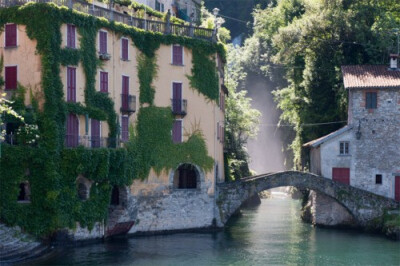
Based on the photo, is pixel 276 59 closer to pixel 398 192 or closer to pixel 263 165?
pixel 398 192

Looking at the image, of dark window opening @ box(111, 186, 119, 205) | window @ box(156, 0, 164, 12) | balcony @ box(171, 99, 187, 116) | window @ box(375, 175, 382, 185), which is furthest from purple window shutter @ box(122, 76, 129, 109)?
window @ box(156, 0, 164, 12)

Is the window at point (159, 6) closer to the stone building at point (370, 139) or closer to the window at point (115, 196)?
the stone building at point (370, 139)

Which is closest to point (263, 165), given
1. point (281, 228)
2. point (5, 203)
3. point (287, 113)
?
point (287, 113)

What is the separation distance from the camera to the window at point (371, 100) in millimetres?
60344

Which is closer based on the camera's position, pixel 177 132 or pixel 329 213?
pixel 177 132

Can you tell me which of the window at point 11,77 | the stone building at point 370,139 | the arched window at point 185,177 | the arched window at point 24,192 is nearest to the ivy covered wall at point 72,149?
the arched window at point 24,192

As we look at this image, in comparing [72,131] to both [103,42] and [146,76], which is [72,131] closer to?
[103,42]

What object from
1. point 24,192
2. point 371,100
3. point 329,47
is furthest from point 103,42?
point 329,47

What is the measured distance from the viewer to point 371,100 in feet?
198

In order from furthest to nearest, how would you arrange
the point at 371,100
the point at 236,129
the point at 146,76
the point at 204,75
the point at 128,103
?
the point at 236,129
the point at 371,100
the point at 204,75
the point at 146,76
the point at 128,103

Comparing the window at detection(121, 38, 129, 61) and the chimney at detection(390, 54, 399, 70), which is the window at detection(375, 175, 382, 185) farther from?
the window at detection(121, 38, 129, 61)

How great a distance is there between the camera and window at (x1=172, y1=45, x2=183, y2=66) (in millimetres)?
58938

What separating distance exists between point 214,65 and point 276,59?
14633mm

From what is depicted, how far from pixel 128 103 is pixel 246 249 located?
12496mm
